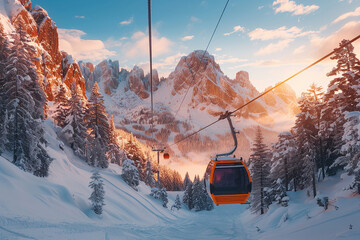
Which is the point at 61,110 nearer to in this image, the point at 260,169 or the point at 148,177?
the point at 148,177

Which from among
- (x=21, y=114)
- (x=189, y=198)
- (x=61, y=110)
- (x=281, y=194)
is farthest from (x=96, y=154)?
(x=189, y=198)

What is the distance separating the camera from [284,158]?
34844mm

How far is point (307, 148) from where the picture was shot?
98.3ft

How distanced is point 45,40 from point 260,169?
103509 millimetres

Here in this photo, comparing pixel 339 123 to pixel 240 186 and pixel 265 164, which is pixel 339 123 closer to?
pixel 265 164

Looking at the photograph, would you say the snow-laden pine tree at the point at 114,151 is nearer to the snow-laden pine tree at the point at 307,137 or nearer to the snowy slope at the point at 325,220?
the snowy slope at the point at 325,220

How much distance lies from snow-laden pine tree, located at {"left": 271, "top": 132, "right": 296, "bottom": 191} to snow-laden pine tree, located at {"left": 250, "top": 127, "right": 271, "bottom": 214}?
1118mm

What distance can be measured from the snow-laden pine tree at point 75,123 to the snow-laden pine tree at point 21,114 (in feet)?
45.9

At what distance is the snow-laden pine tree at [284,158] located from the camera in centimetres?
3412

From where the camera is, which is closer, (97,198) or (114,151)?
(97,198)

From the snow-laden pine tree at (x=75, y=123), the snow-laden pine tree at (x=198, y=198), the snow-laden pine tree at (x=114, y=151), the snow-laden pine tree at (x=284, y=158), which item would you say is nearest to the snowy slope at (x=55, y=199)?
the snow-laden pine tree at (x=75, y=123)

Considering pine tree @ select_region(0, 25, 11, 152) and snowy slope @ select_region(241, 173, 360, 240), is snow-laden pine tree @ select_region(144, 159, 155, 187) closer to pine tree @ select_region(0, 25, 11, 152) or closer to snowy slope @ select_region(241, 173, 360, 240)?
snowy slope @ select_region(241, 173, 360, 240)

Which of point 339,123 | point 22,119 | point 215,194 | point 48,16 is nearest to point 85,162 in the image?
point 22,119

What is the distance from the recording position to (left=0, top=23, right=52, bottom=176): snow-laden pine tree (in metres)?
20.2
